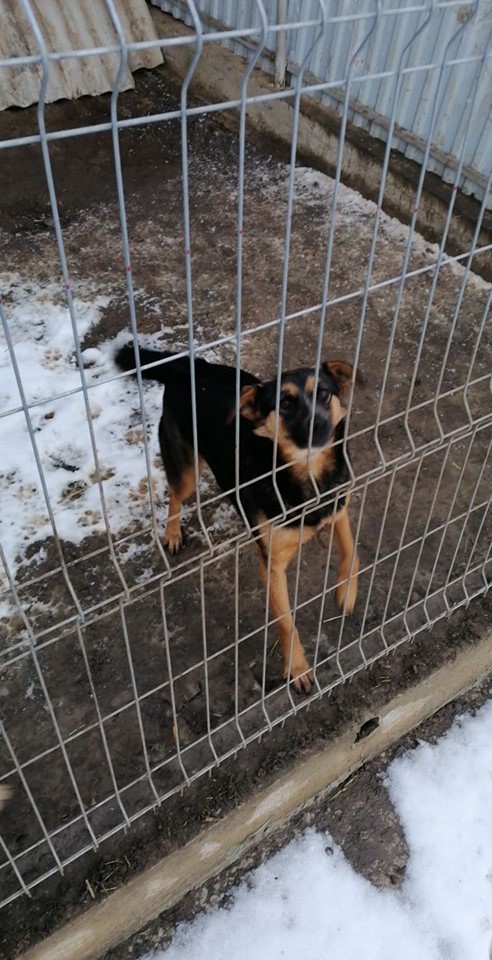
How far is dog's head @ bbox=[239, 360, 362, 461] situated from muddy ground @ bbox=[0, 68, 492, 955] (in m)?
0.22

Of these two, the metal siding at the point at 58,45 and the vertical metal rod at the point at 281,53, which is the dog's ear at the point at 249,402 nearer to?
the vertical metal rod at the point at 281,53

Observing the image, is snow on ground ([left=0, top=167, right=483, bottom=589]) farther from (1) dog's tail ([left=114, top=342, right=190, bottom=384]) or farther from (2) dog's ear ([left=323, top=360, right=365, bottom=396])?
(2) dog's ear ([left=323, top=360, right=365, bottom=396])

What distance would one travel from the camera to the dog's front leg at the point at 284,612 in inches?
113

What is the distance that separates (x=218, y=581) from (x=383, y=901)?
152cm

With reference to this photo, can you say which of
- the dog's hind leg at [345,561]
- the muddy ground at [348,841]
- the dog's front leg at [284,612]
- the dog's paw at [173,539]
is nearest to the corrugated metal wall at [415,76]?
the dog's hind leg at [345,561]

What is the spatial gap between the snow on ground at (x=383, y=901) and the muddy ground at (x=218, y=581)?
418mm

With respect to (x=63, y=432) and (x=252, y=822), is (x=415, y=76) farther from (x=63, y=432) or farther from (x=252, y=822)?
(x=252, y=822)

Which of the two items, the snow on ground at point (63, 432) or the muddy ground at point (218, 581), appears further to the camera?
the snow on ground at point (63, 432)

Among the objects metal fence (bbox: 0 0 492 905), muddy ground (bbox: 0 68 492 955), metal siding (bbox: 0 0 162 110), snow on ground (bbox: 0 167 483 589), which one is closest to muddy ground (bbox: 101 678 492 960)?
muddy ground (bbox: 0 68 492 955)

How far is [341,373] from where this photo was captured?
9.18 ft

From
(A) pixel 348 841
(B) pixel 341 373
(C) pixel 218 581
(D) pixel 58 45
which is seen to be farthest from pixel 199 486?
(D) pixel 58 45

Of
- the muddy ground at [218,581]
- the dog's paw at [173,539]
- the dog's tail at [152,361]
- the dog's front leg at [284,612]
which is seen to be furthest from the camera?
the dog's paw at [173,539]

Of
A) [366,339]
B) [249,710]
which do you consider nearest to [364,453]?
[366,339]

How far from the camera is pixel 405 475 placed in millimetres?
4059
